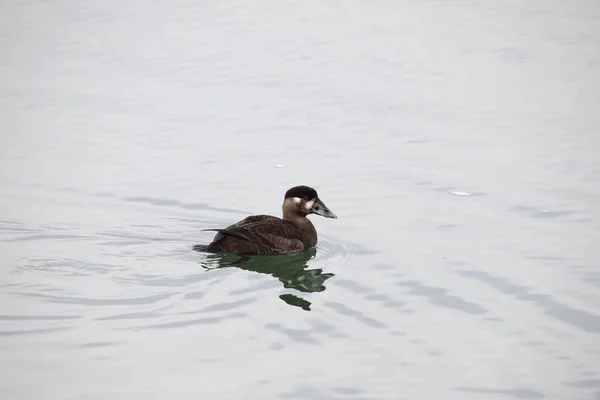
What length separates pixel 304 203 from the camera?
12547 mm

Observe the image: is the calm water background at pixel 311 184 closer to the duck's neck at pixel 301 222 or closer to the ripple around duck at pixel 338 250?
the ripple around duck at pixel 338 250

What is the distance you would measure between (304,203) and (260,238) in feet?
3.27

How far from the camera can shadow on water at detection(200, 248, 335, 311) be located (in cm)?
1095

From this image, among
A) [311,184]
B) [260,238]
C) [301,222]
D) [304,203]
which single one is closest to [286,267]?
[260,238]

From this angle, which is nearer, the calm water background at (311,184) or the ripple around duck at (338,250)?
the calm water background at (311,184)

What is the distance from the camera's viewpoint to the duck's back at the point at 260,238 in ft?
38.1

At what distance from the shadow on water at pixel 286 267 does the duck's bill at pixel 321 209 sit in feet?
1.63

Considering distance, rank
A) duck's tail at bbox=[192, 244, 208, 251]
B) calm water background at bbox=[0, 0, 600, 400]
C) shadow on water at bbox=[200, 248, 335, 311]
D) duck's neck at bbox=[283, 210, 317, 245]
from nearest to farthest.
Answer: calm water background at bbox=[0, 0, 600, 400]
shadow on water at bbox=[200, 248, 335, 311]
duck's tail at bbox=[192, 244, 208, 251]
duck's neck at bbox=[283, 210, 317, 245]

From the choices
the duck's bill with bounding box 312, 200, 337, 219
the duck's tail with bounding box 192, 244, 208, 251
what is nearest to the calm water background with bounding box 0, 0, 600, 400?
the duck's tail with bounding box 192, 244, 208, 251

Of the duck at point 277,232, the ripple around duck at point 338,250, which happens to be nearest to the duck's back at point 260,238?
the duck at point 277,232

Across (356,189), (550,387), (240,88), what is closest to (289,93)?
(240,88)

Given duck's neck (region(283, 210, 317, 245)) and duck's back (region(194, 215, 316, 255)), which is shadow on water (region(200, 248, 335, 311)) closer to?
duck's back (region(194, 215, 316, 255))

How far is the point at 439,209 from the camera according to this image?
42.6ft

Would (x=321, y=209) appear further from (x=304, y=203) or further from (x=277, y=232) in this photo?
(x=277, y=232)
